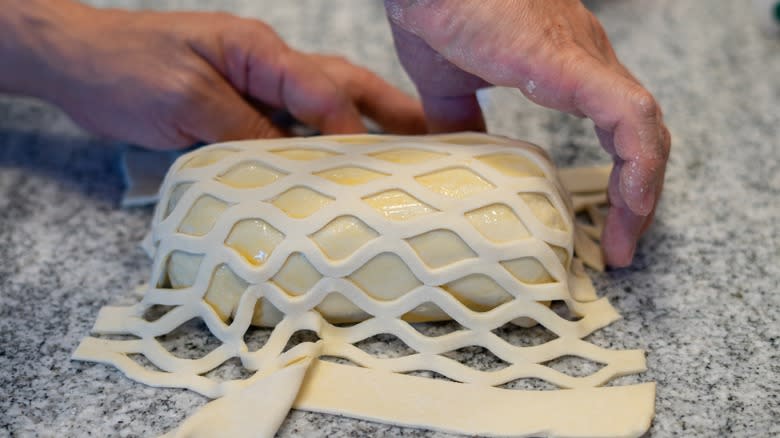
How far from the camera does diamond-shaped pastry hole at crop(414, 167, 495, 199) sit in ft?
2.58

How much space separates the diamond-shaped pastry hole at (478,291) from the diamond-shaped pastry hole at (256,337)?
0.61ft

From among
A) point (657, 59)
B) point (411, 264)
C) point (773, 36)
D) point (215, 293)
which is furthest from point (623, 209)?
point (773, 36)

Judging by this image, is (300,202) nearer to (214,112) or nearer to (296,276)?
(296,276)

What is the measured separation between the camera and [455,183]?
31.2 inches

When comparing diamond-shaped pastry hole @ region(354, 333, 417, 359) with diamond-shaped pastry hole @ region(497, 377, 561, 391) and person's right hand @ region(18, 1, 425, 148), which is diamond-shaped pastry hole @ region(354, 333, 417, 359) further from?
person's right hand @ region(18, 1, 425, 148)

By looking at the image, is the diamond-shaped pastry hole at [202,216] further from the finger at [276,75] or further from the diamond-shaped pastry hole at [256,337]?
the finger at [276,75]

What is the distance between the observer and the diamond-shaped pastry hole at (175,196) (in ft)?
2.75

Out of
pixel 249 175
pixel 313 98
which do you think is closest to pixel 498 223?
pixel 249 175

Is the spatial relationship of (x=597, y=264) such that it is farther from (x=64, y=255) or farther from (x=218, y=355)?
(x=64, y=255)

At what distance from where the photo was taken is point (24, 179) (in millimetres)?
1075

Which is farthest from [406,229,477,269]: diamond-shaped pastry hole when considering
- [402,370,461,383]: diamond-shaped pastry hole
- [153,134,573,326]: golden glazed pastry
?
[402,370,461,383]: diamond-shaped pastry hole

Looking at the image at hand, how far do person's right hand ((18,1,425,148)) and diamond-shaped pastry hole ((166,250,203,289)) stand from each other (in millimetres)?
232

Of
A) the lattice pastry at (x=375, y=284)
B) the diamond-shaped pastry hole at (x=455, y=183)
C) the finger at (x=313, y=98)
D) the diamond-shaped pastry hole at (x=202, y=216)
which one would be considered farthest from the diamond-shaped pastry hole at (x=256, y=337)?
the finger at (x=313, y=98)

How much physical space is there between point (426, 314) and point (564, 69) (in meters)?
0.27
